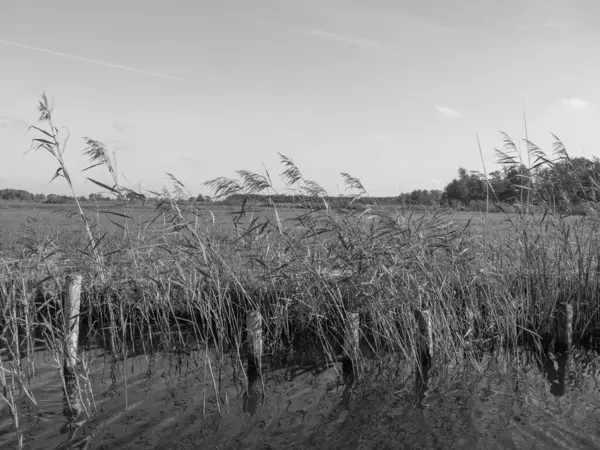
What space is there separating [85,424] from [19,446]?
0.71 m

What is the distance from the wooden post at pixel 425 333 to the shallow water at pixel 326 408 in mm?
355

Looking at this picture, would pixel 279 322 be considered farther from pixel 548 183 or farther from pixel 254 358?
pixel 548 183

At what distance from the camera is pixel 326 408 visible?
5.77m

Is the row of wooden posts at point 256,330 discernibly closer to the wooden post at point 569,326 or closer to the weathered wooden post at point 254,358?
the weathered wooden post at point 254,358

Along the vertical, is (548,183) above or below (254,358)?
above

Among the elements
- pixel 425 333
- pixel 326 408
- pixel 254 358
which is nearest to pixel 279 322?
pixel 254 358

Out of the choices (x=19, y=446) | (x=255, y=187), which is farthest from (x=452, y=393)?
(x=19, y=446)

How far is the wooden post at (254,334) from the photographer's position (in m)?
6.44

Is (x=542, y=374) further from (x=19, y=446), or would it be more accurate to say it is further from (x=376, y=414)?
(x=19, y=446)

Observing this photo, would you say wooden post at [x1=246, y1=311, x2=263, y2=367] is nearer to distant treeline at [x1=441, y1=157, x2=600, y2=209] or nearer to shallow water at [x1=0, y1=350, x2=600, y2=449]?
shallow water at [x1=0, y1=350, x2=600, y2=449]

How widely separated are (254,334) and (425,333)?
90.8 inches

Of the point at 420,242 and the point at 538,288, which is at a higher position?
the point at 420,242

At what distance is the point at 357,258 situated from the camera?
21.0 ft

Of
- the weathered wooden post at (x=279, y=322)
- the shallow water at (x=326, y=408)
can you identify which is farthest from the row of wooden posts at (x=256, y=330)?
the weathered wooden post at (x=279, y=322)
